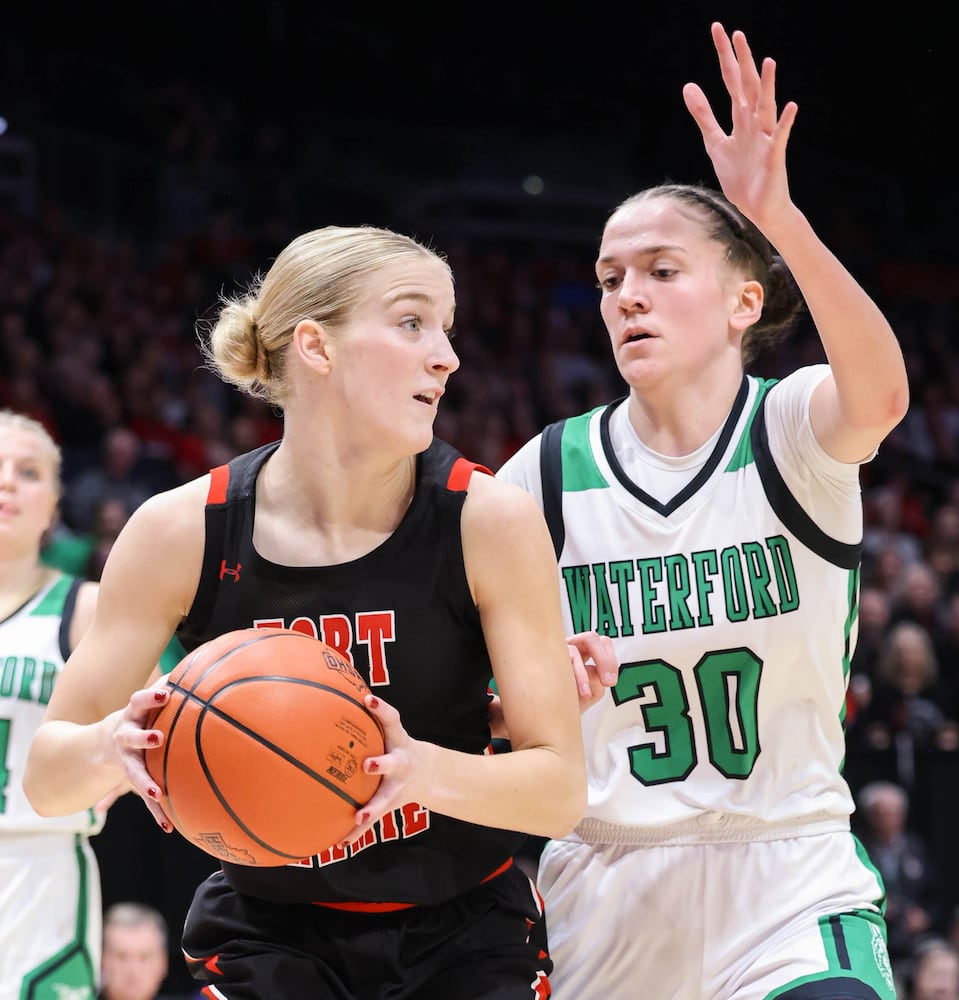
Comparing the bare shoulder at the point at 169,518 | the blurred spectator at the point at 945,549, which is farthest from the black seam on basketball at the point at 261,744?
the blurred spectator at the point at 945,549

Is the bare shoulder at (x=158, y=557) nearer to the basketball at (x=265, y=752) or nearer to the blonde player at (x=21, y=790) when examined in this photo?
the basketball at (x=265, y=752)

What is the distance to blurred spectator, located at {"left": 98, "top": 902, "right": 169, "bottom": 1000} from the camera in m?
5.73

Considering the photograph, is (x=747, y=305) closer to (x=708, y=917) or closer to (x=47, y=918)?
(x=708, y=917)

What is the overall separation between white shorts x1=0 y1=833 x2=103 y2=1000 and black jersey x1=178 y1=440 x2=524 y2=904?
6.71ft

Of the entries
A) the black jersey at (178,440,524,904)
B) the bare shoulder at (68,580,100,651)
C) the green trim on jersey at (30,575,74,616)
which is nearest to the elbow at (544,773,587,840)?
the black jersey at (178,440,524,904)

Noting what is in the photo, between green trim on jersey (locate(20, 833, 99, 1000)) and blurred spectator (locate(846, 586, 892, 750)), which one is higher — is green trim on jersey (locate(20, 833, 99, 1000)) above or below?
below

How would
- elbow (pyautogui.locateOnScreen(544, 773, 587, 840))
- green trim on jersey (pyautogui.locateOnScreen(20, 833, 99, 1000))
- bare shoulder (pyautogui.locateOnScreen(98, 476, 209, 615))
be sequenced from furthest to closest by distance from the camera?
green trim on jersey (pyautogui.locateOnScreen(20, 833, 99, 1000)) < bare shoulder (pyautogui.locateOnScreen(98, 476, 209, 615)) < elbow (pyautogui.locateOnScreen(544, 773, 587, 840))

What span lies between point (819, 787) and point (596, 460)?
0.95 m

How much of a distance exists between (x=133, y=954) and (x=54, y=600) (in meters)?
1.84

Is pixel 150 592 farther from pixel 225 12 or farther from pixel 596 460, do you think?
pixel 225 12

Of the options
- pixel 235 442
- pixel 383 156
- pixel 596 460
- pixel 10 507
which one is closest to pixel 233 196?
pixel 383 156

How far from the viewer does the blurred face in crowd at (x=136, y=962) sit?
5.73 meters

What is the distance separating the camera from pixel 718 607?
328cm

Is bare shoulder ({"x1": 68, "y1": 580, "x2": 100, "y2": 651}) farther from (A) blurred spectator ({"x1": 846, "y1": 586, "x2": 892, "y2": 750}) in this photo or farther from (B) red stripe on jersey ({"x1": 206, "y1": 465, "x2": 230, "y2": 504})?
(A) blurred spectator ({"x1": 846, "y1": 586, "x2": 892, "y2": 750})
